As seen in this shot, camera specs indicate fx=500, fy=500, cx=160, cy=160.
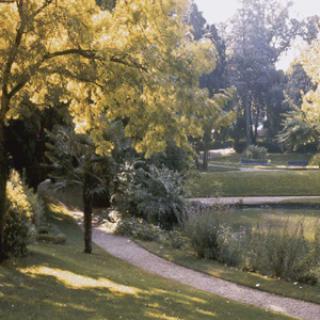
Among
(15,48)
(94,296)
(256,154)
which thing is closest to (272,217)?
(94,296)

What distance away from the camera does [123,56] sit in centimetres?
666

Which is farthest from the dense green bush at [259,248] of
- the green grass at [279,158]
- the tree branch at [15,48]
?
the green grass at [279,158]

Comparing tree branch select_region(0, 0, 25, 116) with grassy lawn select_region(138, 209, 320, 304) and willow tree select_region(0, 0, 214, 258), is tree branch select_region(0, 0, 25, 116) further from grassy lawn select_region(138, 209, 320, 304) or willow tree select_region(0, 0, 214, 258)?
grassy lawn select_region(138, 209, 320, 304)

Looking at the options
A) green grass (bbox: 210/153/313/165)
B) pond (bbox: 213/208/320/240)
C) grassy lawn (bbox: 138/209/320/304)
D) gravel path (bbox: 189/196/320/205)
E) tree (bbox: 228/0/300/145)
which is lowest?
pond (bbox: 213/208/320/240)

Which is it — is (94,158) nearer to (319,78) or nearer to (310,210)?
(319,78)

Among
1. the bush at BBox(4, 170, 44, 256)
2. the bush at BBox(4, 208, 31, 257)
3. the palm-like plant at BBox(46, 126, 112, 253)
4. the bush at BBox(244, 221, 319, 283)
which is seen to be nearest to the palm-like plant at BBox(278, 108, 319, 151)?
the palm-like plant at BBox(46, 126, 112, 253)

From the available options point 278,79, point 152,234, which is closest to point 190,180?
point 152,234

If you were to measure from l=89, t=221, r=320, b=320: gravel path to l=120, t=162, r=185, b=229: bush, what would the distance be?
3202mm

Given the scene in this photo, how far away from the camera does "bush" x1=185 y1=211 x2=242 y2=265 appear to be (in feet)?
36.6

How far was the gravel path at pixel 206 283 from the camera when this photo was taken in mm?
7883

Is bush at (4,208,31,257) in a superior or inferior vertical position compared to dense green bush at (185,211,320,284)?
superior

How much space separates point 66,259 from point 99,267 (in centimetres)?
69

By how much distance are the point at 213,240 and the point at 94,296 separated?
205 inches

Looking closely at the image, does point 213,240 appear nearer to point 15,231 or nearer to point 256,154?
point 15,231
